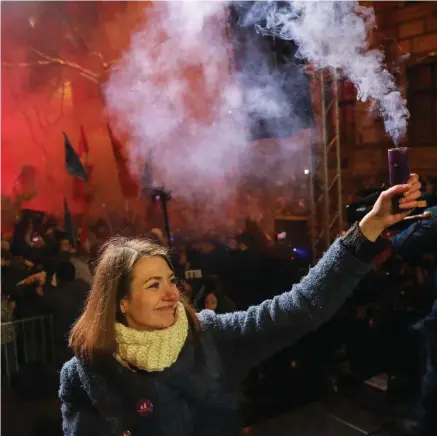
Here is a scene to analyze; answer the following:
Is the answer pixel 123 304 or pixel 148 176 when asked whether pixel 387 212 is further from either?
pixel 148 176

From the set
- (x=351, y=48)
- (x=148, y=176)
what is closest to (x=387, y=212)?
(x=351, y=48)

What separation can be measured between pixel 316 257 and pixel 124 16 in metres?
4.16

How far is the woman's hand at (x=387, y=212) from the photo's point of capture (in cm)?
139

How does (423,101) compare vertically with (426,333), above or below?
above

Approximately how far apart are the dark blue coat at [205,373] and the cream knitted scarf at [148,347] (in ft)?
0.10

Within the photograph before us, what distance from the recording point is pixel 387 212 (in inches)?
55.4

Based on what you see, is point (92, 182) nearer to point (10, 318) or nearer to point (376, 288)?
point (10, 318)

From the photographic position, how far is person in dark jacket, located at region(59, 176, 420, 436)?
141cm

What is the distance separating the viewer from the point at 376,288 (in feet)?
9.68

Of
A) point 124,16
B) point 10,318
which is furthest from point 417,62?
point 124,16

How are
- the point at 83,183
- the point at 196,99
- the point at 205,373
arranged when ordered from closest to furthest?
the point at 205,373, the point at 196,99, the point at 83,183

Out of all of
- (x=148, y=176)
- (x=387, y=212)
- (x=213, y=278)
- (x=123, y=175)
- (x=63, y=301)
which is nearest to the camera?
(x=387, y=212)

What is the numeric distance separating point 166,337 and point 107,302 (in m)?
0.20

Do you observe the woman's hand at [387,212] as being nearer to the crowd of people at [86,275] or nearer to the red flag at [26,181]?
the crowd of people at [86,275]
